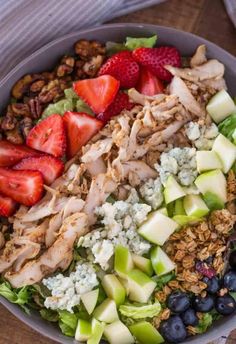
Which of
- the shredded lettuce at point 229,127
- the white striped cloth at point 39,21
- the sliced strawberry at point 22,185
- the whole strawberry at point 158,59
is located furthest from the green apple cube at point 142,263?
the white striped cloth at point 39,21

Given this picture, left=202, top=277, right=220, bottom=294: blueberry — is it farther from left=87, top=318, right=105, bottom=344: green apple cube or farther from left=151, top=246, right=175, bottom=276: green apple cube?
left=87, top=318, right=105, bottom=344: green apple cube

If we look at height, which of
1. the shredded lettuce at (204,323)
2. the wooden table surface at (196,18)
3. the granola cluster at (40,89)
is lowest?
the shredded lettuce at (204,323)

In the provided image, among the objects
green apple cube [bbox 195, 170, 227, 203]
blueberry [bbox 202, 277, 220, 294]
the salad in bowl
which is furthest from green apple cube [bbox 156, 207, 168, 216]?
blueberry [bbox 202, 277, 220, 294]

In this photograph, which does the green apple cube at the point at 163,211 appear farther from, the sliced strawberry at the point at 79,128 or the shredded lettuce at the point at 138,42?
the shredded lettuce at the point at 138,42

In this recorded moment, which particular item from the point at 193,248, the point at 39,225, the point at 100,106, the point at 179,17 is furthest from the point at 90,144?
the point at 179,17

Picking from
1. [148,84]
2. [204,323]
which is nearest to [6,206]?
[148,84]
